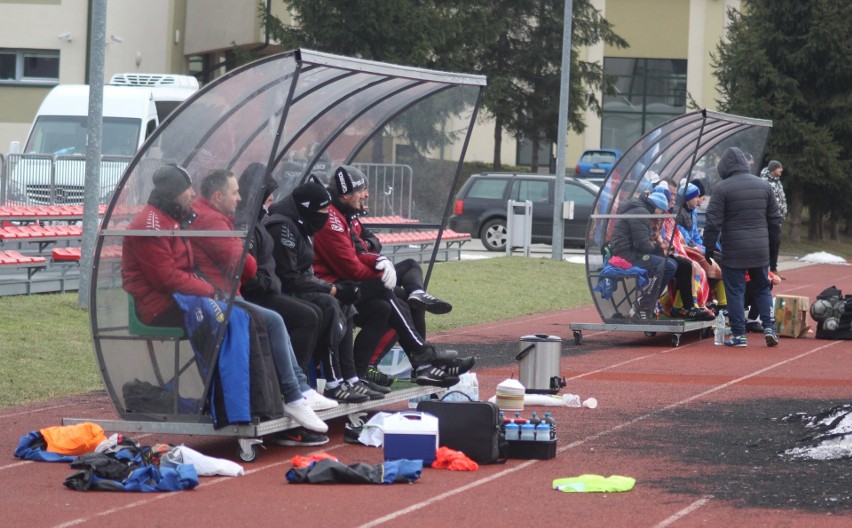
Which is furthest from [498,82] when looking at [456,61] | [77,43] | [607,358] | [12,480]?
[12,480]

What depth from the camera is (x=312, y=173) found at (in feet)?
33.6

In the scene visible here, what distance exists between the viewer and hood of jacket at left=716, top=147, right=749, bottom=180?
598 inches

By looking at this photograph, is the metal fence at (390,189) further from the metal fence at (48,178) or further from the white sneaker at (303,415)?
the metal fence at (48,178)

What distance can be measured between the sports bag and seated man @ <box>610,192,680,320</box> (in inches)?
279

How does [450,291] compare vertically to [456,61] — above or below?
below

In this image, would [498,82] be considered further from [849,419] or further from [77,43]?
[849,419]

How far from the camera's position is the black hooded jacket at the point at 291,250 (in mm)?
9141

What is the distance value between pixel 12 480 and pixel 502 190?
2464 centimetres

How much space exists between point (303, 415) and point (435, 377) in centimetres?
189

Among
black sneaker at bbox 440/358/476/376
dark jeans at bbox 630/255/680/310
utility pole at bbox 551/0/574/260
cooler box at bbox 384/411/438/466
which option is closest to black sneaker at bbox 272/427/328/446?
cooler box at bbox 384/411/438/466

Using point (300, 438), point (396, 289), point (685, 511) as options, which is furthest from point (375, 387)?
point (685, 511)

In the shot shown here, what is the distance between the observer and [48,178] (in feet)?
72.3

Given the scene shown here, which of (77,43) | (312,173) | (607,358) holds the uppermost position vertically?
(77,43)

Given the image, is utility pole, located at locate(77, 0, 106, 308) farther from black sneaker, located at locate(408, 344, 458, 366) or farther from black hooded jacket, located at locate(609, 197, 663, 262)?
black sneaker, located at locate(408, 344, 458, 366)
